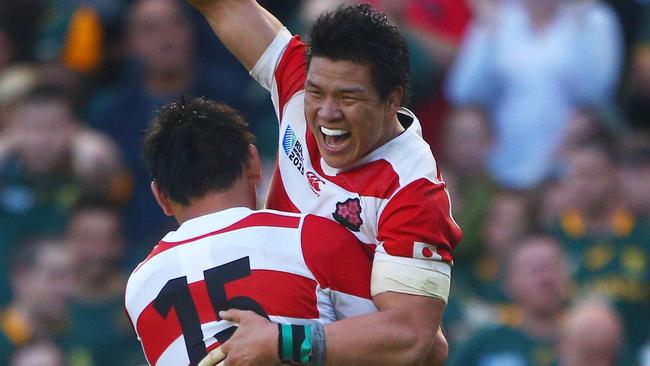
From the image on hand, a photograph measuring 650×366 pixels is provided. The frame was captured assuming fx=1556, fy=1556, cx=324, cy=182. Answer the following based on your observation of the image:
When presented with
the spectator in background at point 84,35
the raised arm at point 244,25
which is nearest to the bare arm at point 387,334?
the raised arm at point 244,25

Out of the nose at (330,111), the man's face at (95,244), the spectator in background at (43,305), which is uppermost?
the nose at (330,111)

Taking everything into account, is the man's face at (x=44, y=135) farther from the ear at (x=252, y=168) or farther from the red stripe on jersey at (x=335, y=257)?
the red stripe on jersey at (x=335, y=257)

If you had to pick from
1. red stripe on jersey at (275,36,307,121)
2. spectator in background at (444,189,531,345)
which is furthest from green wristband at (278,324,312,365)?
spectator in background at (444,189,531,345)

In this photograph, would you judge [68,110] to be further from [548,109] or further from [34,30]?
[548,109]

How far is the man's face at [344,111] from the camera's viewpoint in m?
4.19

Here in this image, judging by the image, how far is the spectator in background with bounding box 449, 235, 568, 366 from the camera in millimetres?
7000

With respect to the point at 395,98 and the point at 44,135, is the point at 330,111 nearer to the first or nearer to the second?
the point at 395,98

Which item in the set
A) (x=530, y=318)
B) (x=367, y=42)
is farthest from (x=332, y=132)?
(x=530, y=318)

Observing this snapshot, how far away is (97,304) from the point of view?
7.46 m

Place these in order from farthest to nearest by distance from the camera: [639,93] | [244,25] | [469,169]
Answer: [639,93]
[469,169]
[244,25]

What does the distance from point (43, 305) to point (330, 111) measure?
3.58 m

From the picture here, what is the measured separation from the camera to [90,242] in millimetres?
7484

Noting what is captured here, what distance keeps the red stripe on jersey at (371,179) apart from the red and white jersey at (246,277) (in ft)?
0.44

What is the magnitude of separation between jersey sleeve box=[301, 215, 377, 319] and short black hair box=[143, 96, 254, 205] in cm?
27
